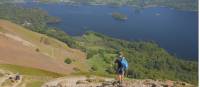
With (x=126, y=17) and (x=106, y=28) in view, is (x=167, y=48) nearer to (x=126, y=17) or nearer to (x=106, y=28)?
(x=106, y=28)

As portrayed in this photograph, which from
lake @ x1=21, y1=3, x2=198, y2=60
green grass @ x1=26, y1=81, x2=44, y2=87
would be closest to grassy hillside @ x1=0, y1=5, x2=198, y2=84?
lake @ x1=21, y1=3, x2=198, y2=60

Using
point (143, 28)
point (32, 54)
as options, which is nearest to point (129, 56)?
point (143, 28)

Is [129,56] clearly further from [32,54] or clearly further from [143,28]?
[32,54]

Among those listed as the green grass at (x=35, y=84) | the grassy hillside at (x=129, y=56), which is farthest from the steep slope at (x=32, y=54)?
the green grass at (x=35, y=84)

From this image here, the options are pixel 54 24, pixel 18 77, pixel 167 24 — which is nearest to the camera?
pixel 18 77

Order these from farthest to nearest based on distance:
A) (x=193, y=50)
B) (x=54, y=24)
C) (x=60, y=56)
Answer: (x=54, y=24) < (x=193, y=50) < (x=60, y=56)

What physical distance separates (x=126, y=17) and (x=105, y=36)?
43435mm

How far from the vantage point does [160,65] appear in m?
108

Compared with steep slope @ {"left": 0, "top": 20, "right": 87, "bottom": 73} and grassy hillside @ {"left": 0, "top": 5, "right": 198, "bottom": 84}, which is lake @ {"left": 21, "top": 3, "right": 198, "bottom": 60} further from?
steep slope @ {"left": 0, "top": 20, "right": 87, "bottom": 73}

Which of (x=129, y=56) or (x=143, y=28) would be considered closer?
(x=129, y=56)

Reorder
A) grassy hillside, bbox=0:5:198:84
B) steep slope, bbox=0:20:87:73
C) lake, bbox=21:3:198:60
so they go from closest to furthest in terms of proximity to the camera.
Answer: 1. steep slope, bbox=0:20:87:73
2. grassy hillside, bbox=0:5:198:84
3. lake, bbox=21:3:198:60

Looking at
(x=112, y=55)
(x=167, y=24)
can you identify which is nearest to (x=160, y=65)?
(x=112, y=55)

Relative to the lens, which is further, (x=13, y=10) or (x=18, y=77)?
(x=13, y=10)

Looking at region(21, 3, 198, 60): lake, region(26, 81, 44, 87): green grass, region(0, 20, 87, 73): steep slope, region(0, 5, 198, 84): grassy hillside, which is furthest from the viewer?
region(21, 3, 198, 60): lake
